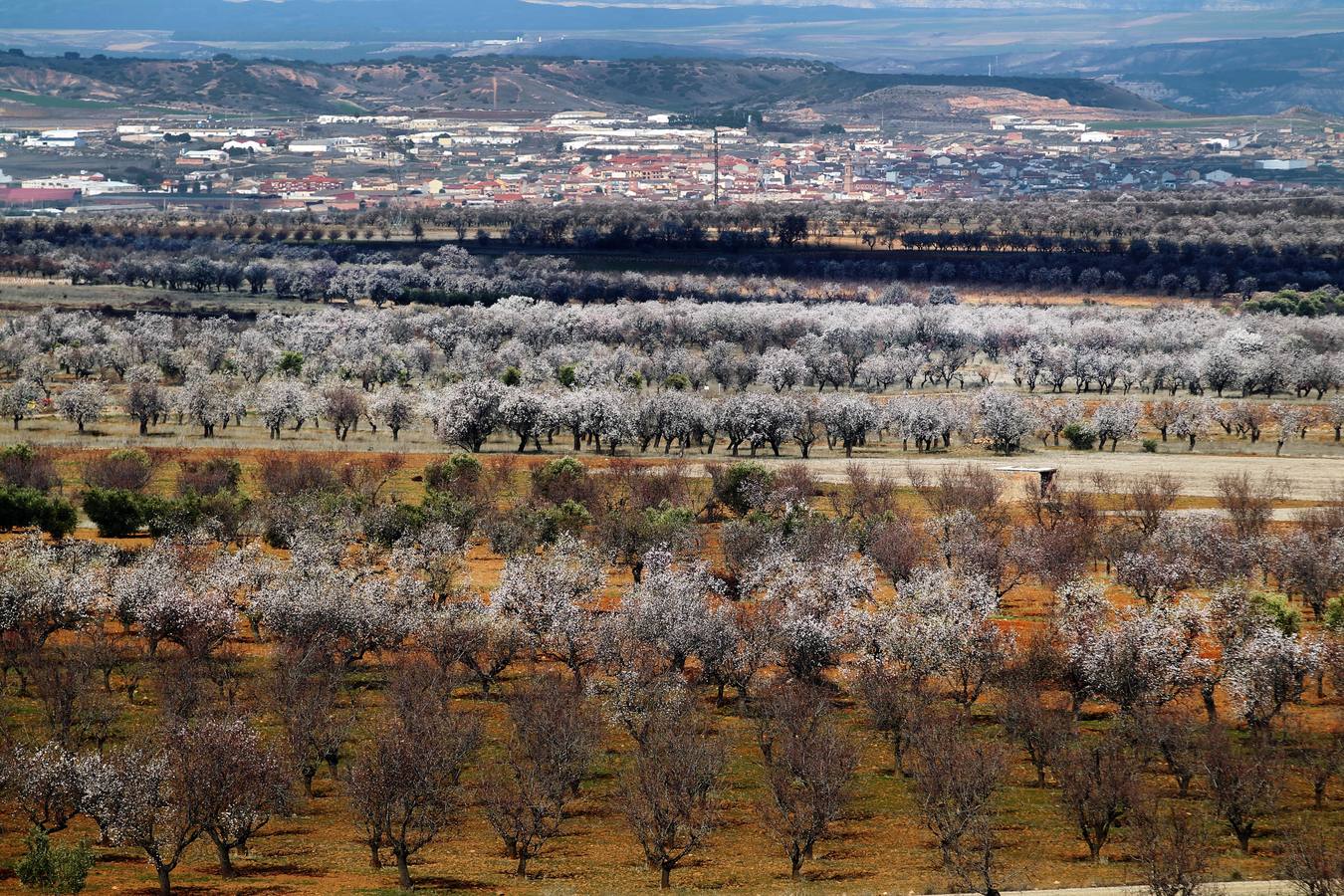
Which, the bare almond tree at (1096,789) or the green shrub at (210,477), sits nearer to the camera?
the bare almond tree at (1096,789)

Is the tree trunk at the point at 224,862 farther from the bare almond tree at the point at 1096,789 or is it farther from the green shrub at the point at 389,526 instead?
the green shrub at the point at 389,526

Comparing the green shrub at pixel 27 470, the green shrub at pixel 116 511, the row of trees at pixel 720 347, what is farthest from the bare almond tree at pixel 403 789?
the row of trees at pixel 720 347

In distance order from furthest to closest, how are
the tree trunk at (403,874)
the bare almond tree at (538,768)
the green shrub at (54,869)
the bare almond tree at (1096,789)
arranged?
the bare almond tree at (1096,789) → the bare almond tree at (538,768) → the tree trunk at (403,874) → the green shrub at (54,869)

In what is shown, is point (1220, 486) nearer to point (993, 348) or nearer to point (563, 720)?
point (563, 720)

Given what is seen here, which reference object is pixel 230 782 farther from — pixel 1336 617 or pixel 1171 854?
pixel 1336 617

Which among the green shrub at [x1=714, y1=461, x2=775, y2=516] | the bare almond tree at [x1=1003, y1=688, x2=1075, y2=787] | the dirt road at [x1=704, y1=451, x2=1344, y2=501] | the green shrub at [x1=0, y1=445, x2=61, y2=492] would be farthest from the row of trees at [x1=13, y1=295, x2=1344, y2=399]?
the bare almond tree at [x1=1003, y1=688, x2=1075, y2=787]
